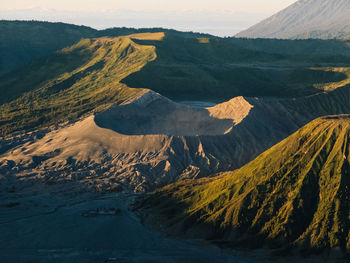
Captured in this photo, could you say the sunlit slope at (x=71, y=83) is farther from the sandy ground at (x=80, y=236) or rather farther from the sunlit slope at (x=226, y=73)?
the sandy ground at (x=80, y=236)

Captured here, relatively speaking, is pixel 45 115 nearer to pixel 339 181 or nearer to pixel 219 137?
pixel 219 137

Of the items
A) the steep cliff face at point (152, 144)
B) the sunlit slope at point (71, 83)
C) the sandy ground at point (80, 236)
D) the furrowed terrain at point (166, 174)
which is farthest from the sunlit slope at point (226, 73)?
the sandy ground at point (80, 236)

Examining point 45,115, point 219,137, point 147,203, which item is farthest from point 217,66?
point 147,203

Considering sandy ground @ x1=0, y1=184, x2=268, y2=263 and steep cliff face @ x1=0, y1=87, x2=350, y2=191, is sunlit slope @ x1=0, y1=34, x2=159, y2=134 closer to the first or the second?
steep cliff face @ x1=0, y1=87, x2=350, y2=191

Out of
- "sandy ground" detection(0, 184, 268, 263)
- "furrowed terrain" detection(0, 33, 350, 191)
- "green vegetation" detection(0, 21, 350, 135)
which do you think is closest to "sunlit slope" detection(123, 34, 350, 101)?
"green vegetation" detection(0, 21, 350, 135)

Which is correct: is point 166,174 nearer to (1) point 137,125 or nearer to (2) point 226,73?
(1) point 137,125

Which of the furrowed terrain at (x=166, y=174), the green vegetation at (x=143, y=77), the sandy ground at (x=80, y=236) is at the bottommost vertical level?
the sandy ground at (x=80, y=236)

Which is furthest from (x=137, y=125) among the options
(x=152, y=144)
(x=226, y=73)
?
(x=226, y=73)
